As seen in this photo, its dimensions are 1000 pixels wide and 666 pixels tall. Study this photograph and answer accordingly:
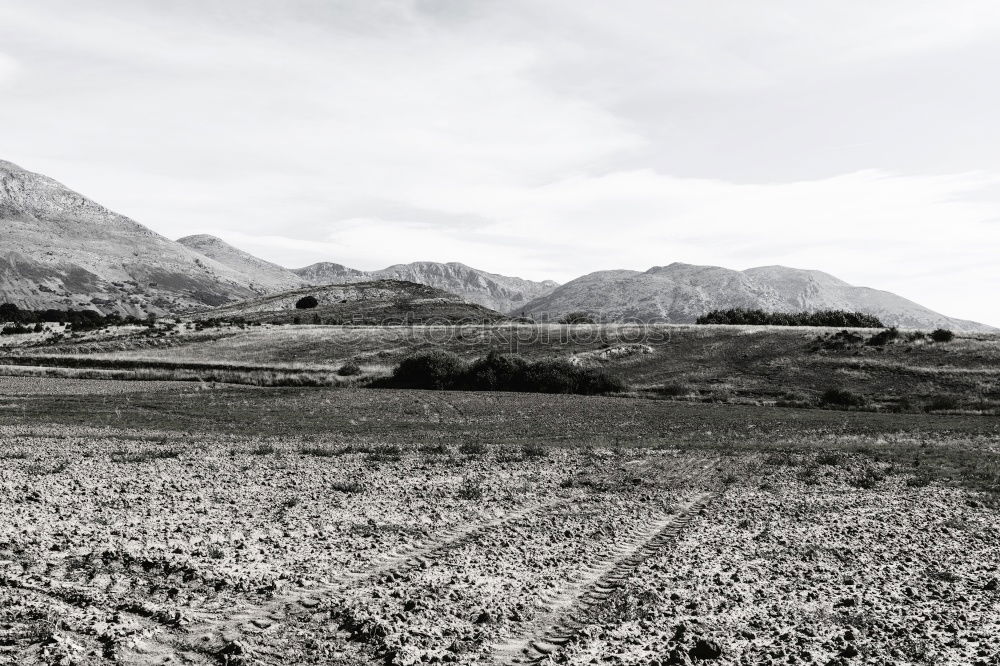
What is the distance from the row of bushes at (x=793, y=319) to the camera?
95188mm

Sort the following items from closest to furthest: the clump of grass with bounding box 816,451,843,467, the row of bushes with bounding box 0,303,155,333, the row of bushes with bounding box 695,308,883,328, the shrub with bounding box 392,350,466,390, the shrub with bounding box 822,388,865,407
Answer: the clump of grass with bounding box 816,451,843,467
the shrub with bounding box 822,388,865,407
the shrub with bounding box 392,350,466,390
the row of bushes with bounding box 695,308,883,328
the row of bushes with bounding box 0,303,155,333

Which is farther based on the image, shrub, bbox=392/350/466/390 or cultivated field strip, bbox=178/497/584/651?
shrub, bbox=392/350/466/390

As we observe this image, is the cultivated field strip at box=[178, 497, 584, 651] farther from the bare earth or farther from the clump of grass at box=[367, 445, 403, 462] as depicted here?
the clump of grass at box=[367, 445, 403, 462]

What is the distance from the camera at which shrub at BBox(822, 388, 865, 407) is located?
50.1 metres

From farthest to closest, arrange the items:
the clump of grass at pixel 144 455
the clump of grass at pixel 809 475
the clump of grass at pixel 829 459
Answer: the clump of grass at pixel 829 459, the clump of grass at pixel 809 475, the clump of grass at pixel 144 455

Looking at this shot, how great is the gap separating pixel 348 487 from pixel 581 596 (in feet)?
26.2

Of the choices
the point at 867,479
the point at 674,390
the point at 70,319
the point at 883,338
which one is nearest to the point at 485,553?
the point at 867,479

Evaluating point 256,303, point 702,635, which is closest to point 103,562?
point 702,635

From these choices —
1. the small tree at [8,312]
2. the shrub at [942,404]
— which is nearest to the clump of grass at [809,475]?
the shrub at [942,404]

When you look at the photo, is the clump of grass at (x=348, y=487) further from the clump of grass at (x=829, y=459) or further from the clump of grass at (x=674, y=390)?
the clump of grass at (x=674, y=390)

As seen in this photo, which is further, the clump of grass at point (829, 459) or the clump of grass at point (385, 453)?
the clump of grass at point (829, 459)

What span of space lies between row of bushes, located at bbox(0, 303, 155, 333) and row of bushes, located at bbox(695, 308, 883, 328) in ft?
243

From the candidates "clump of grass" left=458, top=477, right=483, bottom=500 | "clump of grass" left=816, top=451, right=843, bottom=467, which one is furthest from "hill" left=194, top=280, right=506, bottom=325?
"clump of grass" left=458, top=477, right=483, bottom=500

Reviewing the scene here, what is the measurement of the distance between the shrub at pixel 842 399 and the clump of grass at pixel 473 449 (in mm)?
32896
